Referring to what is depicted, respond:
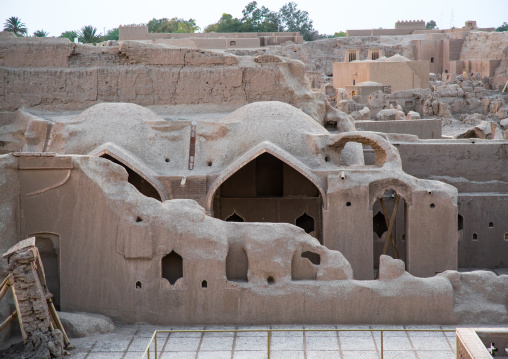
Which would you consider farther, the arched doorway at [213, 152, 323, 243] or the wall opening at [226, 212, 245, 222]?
the wall opening at [226, 212, 245, 222]

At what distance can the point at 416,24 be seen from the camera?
76.2 metres

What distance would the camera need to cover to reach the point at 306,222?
20844 millimetres

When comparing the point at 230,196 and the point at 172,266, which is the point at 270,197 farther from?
the point at 172,266

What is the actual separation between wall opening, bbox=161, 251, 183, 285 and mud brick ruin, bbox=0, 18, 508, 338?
43 millimetres

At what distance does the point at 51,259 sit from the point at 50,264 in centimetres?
9

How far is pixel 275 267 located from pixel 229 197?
6.49 meters

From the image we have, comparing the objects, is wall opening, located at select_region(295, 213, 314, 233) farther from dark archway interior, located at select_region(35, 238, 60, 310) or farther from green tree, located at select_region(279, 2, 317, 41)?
green tree, located at select_region(279, 2, 317, 41)

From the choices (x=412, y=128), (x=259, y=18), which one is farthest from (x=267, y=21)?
(x=412, y=128)

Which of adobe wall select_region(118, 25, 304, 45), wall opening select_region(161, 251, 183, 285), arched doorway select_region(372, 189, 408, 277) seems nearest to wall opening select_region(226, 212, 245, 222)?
arched doorway select_region(372, 189, 408, 277)

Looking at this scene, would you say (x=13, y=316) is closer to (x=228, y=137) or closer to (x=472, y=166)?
(x=228, y=137)

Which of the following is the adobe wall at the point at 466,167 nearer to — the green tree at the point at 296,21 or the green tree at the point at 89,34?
the green tree at the point at 89,34

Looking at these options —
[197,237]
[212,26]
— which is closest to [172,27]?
[212,26]

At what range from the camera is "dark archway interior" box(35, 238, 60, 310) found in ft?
48.4

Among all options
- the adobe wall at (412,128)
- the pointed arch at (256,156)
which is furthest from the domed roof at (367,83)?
the pointed arch at (256,156)
